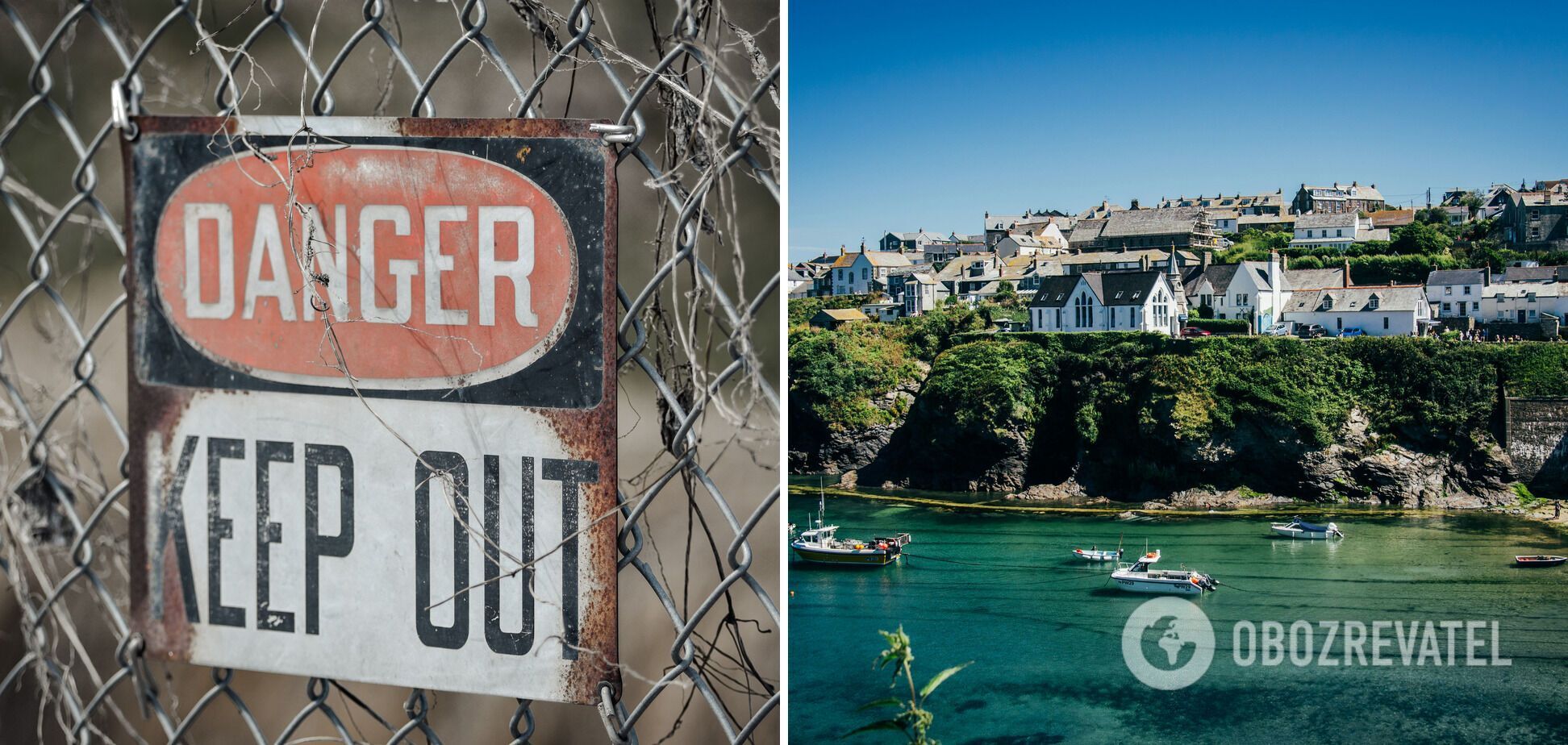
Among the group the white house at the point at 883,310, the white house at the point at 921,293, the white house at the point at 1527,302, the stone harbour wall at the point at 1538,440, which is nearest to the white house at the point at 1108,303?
the white house at the point at 921,293

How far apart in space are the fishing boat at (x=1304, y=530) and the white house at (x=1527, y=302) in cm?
70

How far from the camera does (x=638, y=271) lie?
1.46 m

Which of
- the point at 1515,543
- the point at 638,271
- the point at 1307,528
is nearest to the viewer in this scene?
the point at 638,271

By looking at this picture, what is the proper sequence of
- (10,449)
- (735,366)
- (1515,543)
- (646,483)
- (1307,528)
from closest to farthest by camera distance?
(735,366)
(646,483)
(10,449)
(1515,543)
(1307,528)

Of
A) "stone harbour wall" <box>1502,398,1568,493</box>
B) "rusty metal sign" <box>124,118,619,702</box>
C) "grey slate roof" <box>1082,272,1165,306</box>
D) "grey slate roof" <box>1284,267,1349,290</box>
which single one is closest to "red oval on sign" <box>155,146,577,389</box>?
"rusty metal sign" <box>124,118,619,702</box>

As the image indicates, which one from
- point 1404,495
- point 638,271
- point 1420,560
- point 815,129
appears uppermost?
point 815,129

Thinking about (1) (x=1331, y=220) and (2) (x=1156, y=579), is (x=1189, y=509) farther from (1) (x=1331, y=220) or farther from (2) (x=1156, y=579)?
(1) (x=1331, y=220)

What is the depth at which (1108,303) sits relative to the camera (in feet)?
9.79

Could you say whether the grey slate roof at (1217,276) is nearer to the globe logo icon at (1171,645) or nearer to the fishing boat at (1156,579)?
the fishing boat at (1156,579)

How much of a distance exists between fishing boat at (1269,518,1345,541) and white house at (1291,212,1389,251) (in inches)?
30.8

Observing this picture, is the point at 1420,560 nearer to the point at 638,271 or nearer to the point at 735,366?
the point at 638,271

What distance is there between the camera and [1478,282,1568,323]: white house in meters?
2.57

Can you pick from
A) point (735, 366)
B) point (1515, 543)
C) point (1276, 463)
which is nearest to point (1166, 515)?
point (1276, 463)

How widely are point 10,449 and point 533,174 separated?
162 centimetres
